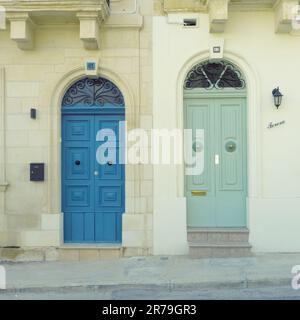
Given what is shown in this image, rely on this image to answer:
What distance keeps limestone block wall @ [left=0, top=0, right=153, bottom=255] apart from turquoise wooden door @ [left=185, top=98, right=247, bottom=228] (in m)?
0.90

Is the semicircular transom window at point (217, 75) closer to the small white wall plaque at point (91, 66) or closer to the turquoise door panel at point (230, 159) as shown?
the turquoise door panel at point (230, 159)

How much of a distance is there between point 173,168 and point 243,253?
196 centimetres

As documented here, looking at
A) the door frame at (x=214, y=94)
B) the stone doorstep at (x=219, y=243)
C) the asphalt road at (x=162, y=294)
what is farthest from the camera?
the door frame at (x=214, y=94)

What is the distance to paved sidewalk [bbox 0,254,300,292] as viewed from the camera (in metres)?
6.88

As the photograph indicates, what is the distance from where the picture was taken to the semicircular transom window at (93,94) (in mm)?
8844

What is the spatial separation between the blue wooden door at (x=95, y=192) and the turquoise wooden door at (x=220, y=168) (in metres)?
1.33

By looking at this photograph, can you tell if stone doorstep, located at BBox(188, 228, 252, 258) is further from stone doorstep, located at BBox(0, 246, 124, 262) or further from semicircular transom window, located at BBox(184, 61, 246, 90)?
semicircular transom window, located at BBox(184, 61, 246, 90)

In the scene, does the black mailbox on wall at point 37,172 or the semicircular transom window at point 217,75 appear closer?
the black mailbox on wall at point 37,172

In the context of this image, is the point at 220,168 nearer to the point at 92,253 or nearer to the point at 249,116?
the point at 249,116

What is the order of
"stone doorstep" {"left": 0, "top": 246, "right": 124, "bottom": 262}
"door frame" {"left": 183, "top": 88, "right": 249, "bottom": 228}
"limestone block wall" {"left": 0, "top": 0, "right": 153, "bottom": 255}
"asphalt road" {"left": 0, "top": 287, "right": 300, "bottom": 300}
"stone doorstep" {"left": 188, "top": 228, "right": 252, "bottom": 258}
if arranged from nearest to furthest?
"asphalt road" {"left": 0, "top": 287, "right": 300, "bottom": 300} < "stone doorstep" {"left": 188, "top": 228, "right": 252, "bottom": 258} < "stone doorstep" {"left": 0, "top": 246, "right": 124, "bottom": 262} < "limestone block wall" {"left": 0, "top": 0, "right": 153, "bottom": 255} < "door frame" {"left": 183, "top": 88, "right": 249, "bottom": 228}

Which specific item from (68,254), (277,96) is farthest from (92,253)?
(277,96)

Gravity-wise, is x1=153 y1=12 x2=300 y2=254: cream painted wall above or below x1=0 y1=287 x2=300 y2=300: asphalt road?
above

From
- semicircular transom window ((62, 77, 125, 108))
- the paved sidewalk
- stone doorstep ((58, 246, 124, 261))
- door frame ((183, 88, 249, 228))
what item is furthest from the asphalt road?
semicircular transom window ((62, 77, 125, 108))

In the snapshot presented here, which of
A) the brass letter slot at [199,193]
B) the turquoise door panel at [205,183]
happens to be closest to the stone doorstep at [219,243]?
the turquoise door panel at [205,183]
